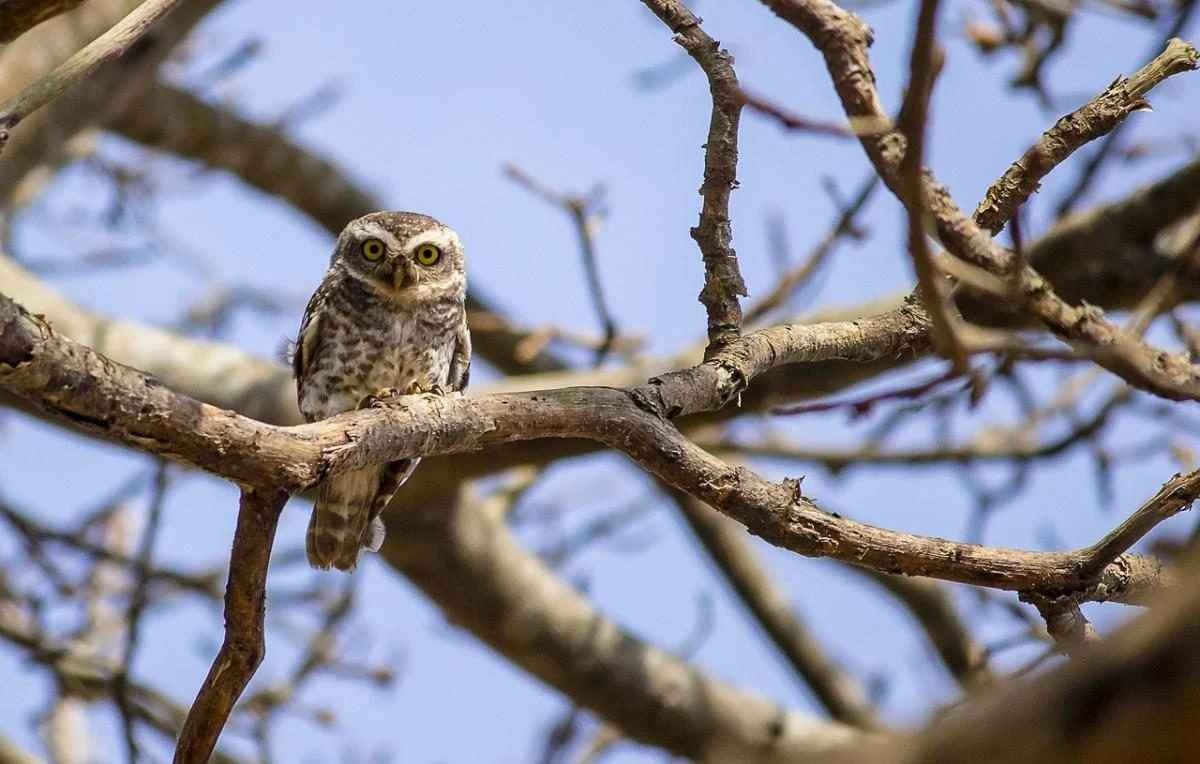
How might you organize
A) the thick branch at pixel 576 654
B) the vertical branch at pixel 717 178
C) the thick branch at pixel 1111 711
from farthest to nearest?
1. the thick branch at pixel 576 654
2. the vertical branch at pixel 717 178
3. the thick branch at pixel 1111 711

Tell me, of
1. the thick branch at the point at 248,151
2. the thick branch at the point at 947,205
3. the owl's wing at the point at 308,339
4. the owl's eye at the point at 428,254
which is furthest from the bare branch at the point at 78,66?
the thick branch at the point at 248,151

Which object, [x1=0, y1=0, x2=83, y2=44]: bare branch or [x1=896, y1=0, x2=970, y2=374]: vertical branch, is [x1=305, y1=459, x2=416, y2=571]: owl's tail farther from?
[x1=896, y1=0, x2=970, y2=374]: vertical branch

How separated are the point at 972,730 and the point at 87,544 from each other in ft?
19.9

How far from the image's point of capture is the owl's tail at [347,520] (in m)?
4.89

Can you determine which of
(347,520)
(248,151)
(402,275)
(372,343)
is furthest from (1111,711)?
(248,151)

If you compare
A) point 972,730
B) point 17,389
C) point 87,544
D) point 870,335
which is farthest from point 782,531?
point 87,544

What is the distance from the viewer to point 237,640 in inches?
114

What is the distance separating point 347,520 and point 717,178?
7.32 ft

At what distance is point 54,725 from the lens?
759 cm

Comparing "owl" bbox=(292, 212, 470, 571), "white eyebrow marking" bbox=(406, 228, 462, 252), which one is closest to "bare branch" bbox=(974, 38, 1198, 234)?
"owl" bbox=(292, 212, 470, 571)

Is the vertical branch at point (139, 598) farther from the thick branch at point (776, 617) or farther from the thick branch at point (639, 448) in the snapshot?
the thick branch at point (776, 617)

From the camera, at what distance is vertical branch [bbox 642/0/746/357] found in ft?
10.9

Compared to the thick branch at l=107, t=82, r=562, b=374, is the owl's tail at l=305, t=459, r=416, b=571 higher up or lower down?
higher up

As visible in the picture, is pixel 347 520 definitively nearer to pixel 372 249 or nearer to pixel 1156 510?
pixel 372 249
